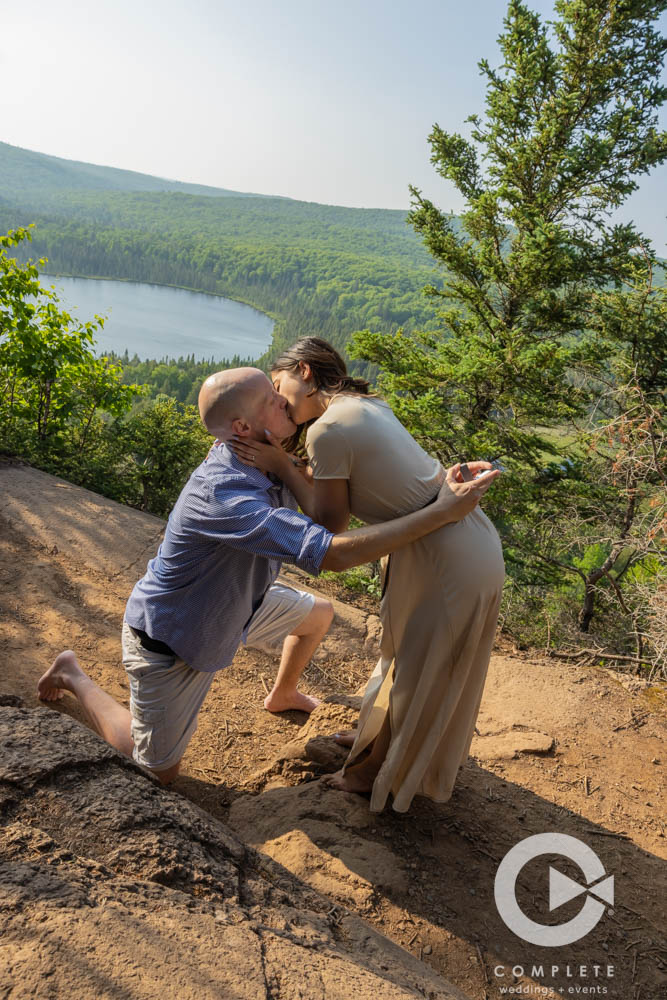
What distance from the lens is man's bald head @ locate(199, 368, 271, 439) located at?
7.66 feet

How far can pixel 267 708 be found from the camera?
3873 mm

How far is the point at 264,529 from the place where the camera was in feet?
7.28

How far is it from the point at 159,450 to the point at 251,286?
15061cm

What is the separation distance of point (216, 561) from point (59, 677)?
4.51 feet

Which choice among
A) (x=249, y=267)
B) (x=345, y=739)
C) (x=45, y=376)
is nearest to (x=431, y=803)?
(x=345, y=739)

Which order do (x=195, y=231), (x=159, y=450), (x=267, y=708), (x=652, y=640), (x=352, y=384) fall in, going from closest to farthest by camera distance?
1. (x=352, y=384)
2. (x=267, y=708)
3. (x=652, y=640)
4. (x=159, y=450)
5. (x=195, y=231)

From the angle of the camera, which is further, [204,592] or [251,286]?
[251,286]

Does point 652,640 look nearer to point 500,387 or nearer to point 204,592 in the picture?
point 204,592

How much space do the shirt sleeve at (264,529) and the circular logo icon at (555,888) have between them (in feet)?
5.25

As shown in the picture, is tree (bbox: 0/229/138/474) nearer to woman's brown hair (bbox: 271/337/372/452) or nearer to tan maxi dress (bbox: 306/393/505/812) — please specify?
woman's brown hair (bbox: 271/337/372/452)

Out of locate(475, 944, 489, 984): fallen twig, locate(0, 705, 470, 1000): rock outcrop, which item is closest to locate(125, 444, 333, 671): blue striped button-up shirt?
locate(0, 705, 470, 1000): rock outcrop

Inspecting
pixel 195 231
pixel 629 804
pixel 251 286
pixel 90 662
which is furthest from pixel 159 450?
pixel 195 231

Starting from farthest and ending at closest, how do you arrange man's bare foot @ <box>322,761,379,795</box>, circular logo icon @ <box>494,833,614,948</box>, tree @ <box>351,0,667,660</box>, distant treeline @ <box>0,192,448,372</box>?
distant treeline @ <box>0,192,448,372</box> → tree @ <box>351,0,667,660</box> → man's bare foot @ <box>322,761,379,795</box> → circular logo icon @ <box>494,833,614,948</box>

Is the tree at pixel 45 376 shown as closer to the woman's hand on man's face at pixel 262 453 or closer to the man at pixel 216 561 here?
the man at pixel 216 561
